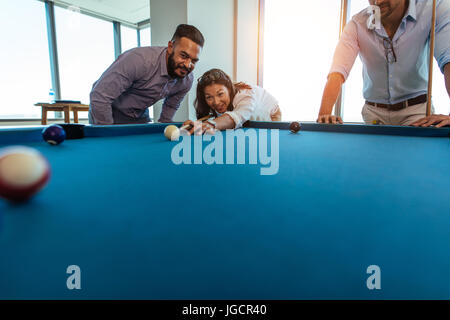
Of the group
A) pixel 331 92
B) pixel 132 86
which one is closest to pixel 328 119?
pixel 331 92

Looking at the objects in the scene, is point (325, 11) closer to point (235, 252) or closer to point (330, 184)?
point (330, 184)

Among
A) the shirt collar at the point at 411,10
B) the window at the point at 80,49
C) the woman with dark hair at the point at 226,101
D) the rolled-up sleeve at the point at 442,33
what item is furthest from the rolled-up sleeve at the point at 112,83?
the window at the point at 80,49

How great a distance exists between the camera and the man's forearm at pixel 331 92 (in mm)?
2254

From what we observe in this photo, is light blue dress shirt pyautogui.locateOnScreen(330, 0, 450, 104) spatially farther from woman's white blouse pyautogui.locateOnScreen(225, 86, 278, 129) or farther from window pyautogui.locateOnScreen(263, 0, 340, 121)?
window pyautogui.locateOnScreen(263, 0, 340, 121)

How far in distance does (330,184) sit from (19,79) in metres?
7.10

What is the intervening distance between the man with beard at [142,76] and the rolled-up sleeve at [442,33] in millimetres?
1869

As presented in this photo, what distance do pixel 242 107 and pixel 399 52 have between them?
133 cm

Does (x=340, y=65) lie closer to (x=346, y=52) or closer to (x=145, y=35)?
(x=346, y=52)

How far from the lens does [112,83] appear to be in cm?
231

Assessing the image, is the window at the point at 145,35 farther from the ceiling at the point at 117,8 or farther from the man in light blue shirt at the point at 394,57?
the man in light blue shirt at the point at 394,57

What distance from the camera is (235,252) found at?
37 centimetres

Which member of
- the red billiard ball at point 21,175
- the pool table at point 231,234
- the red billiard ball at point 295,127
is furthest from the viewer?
the red billiard ball at point 295,127

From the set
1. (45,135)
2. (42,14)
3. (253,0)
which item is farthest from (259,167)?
(42,14)

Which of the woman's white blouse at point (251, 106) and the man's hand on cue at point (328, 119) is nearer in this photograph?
the man's hand on cue at point (328, 119)
